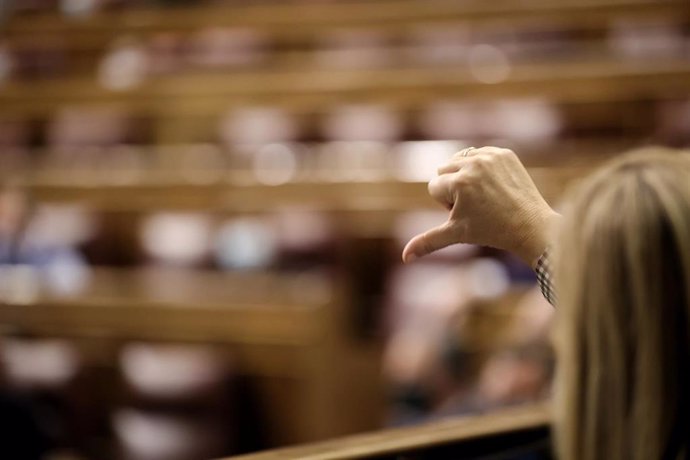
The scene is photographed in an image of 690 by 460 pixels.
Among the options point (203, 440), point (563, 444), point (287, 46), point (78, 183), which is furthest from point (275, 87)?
point (563, 444)

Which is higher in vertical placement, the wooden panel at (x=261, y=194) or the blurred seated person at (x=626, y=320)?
the wooden panel at (x=261, y=194)

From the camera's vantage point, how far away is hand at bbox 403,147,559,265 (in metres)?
0.42

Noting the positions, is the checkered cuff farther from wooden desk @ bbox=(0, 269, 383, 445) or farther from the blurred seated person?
wooden desk @ bbox=(0, 269, 383, 445)

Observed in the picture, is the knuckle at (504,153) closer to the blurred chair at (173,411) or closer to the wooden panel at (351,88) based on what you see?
the blurred chair at (173,411)

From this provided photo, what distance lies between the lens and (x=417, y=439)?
0.47 meters

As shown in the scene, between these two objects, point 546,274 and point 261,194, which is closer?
point 546,274

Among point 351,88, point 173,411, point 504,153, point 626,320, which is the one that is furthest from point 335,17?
point 626,320

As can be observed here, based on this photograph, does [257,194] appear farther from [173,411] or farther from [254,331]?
[173,411]

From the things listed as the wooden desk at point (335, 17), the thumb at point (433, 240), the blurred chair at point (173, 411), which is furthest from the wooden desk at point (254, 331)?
the wooden desk at point (335, 17)

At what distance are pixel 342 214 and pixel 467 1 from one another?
765 millimetres

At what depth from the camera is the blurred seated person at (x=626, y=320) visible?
32 centimetres

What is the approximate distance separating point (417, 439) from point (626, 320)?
179 millimetres

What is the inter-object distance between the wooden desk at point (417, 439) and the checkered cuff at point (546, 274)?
11cm

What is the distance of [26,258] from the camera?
1494 millimetres
